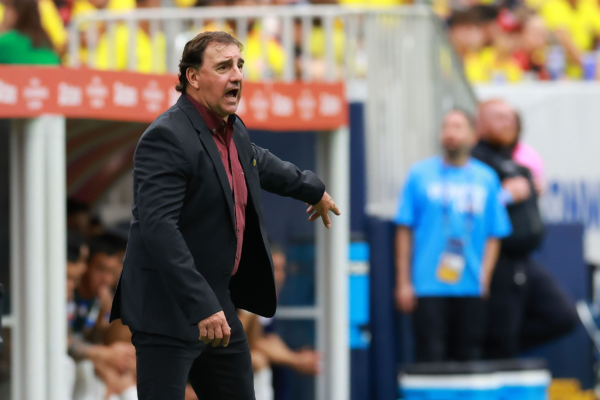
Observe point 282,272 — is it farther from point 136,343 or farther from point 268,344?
point 136,343

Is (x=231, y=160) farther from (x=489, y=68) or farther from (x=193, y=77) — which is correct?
(x=489, y=68)

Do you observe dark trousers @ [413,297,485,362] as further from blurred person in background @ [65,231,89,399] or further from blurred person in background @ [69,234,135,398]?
blurred person in background @ [65,231,89,399]

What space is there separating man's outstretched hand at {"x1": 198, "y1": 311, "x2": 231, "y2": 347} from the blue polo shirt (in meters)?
3.74

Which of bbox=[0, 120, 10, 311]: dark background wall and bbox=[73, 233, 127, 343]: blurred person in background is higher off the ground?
bbox=[0, 120, 10, 311]: dark background wall

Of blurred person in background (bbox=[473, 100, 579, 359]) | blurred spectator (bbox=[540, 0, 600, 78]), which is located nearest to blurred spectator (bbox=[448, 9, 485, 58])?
blurred spectator (bbox=[540, 0, 600, 78])

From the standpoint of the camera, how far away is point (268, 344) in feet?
23.0

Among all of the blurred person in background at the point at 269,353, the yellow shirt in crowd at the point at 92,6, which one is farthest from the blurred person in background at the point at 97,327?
the yellow shirt in crowd at the point at 92,6

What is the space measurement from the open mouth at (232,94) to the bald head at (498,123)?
422cm

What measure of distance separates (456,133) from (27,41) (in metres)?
2.77

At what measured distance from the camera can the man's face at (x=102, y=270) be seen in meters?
6.63

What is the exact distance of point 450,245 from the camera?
22.5 ft

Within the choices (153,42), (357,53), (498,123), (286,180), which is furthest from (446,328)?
(286,180)

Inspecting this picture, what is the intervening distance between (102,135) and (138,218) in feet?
12.1

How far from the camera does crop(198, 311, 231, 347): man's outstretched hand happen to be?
3.21m
